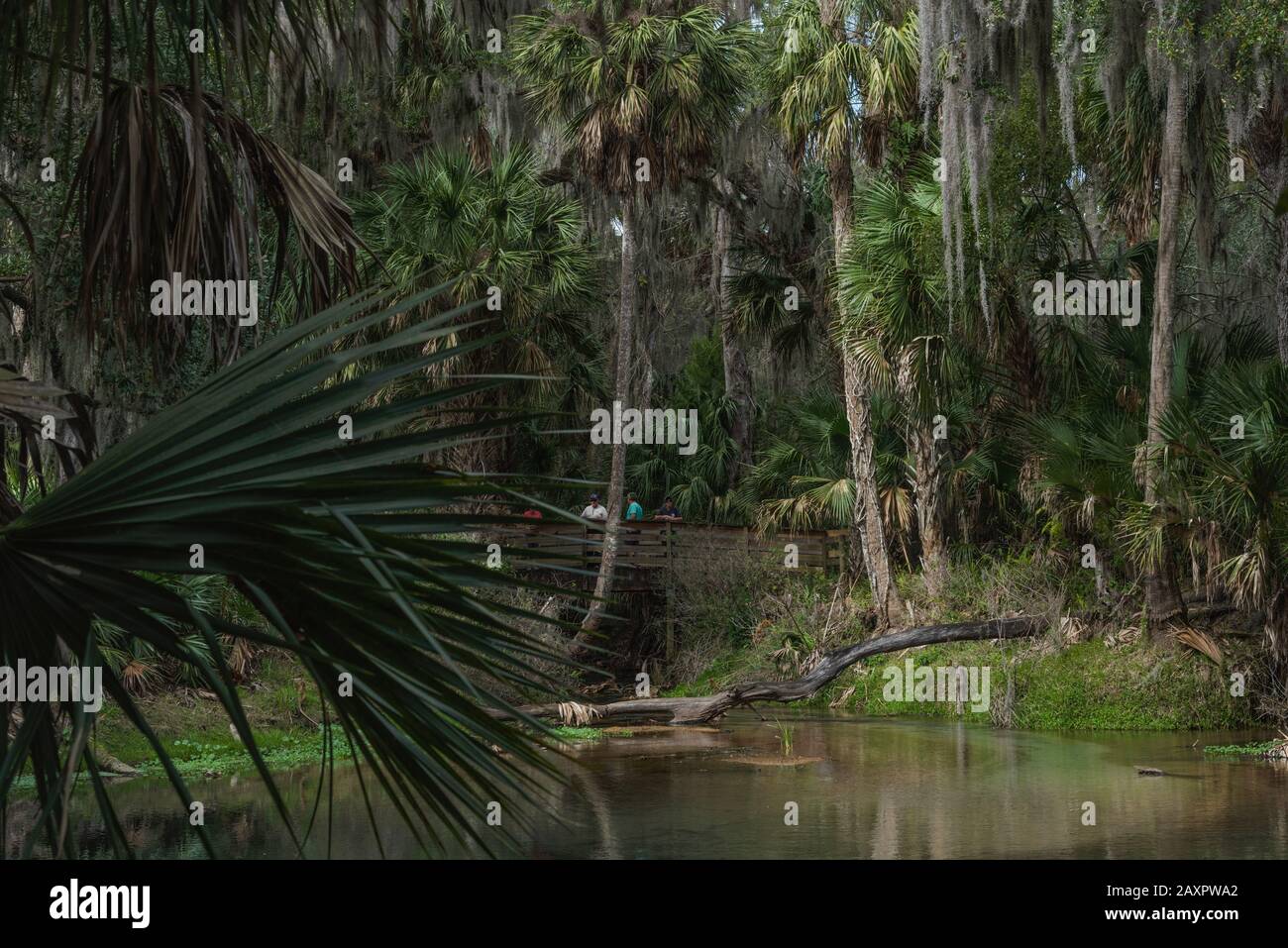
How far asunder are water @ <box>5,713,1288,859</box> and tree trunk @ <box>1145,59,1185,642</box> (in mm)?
1717

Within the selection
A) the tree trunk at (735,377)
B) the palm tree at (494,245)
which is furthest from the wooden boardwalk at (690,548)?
the tree trunk at (735,377)

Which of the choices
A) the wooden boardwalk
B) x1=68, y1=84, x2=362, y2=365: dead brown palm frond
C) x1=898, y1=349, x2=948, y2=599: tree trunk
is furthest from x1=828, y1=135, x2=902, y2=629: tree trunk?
x1=68, y1=84, x2=362, y2=365: dead brown palm frond

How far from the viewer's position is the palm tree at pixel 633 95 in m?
19.1

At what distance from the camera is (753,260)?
22.8m

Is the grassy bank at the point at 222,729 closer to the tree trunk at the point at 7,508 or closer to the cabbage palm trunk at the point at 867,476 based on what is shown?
the cabbage palm trunk at the point at 867,476

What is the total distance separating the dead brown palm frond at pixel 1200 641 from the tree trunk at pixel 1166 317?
0.24 metres

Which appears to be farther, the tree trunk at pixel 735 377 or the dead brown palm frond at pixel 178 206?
the tree trunk at pixel 735 377

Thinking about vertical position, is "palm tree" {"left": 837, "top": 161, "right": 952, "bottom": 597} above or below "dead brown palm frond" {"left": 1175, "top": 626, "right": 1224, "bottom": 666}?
above

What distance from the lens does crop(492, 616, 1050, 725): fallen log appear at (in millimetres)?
15492

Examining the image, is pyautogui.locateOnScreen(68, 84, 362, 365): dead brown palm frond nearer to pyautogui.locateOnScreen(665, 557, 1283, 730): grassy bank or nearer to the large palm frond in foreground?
the large palm frond in foreground

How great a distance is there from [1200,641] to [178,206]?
13.3 metres

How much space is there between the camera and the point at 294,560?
263 centimetres

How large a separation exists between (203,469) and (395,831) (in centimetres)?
763
